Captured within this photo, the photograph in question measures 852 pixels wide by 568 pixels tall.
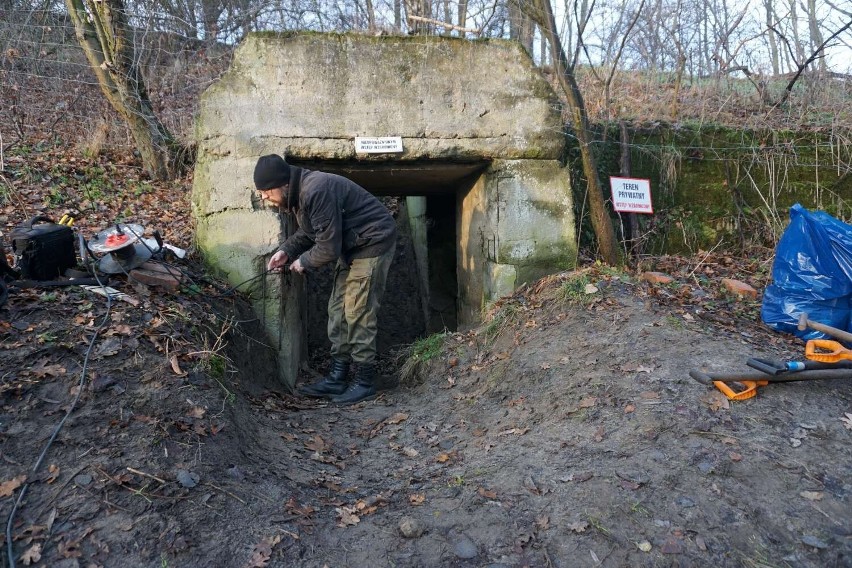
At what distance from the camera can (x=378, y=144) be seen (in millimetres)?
5371

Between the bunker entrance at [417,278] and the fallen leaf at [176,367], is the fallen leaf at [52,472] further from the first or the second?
the bunker entrance at [417,278]

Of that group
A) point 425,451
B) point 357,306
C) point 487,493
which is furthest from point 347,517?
point 357,306

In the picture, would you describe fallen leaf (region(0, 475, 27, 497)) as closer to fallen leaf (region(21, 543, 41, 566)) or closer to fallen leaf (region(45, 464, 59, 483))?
fallen leaf (region(45, 464, 59, 483))

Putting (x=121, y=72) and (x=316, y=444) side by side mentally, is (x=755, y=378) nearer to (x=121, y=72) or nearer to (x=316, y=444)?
(x=316, y=444)

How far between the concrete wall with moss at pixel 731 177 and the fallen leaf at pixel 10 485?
6000 millimetres

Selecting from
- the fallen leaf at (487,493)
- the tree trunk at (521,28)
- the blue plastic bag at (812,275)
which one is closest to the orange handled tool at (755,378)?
the blue plastic bag at (812,275)

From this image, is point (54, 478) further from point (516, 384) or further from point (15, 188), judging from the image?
point (15, 188)

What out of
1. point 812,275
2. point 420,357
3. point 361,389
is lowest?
point 361,389

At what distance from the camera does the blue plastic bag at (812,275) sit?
444 cm

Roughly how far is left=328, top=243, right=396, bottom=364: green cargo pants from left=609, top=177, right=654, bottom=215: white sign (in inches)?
103

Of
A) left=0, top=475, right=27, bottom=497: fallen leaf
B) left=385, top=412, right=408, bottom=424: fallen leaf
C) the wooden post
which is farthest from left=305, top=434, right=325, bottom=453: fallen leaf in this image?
the wooden post

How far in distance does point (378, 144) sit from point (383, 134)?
11cm

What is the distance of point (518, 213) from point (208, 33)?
30.7 feet

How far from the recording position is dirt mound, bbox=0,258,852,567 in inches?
104
